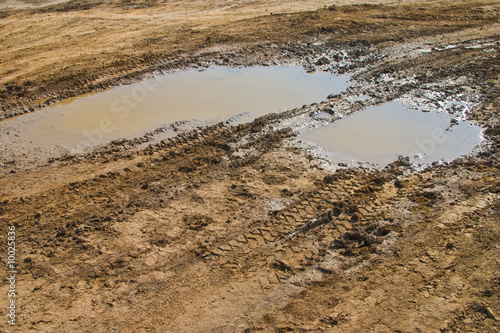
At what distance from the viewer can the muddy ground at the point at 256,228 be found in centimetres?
484

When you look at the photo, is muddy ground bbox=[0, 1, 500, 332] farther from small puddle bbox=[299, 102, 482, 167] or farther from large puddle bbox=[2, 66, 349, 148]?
large puddle bbox=[2, 66, 349, 148]

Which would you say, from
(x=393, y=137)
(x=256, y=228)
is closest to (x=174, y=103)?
(x=256, y=228)

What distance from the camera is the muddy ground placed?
4844mm

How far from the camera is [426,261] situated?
550 centimetres

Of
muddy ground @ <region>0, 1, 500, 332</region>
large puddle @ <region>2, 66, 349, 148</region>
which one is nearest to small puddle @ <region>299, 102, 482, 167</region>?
muddy ground @ <region>0, 1, 500, 332</region>

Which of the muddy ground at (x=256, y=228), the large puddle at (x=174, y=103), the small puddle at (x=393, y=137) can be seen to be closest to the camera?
the muddy ground at (x=256, y=228)

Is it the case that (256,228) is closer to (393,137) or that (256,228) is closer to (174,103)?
(393,137)

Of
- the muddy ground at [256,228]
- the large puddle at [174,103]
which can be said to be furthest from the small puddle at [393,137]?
the large puddle at [174,103]

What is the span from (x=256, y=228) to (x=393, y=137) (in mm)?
4634

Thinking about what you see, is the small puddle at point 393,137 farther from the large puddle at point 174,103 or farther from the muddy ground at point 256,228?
the large puddle at point 174,103

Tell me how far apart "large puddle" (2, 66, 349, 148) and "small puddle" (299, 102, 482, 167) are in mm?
1618

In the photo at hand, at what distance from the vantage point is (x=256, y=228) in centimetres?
618

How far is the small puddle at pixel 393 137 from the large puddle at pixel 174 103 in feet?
5.31

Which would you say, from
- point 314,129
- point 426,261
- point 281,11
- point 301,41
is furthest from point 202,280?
point 281,11
